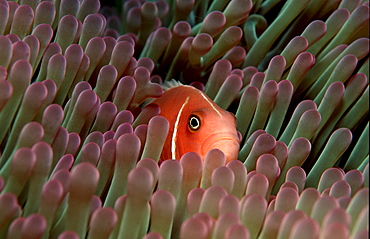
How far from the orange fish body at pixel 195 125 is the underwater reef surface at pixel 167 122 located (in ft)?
0.22

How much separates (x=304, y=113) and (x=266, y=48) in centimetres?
50

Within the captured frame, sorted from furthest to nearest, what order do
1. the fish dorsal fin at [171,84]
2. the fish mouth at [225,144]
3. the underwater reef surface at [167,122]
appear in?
1. the fish dorsal fin at [171,84]
2. the fish mouth at [225,144]
3. the underwater reef surface at [167,122]

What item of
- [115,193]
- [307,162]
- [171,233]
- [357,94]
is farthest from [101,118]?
[357,94]

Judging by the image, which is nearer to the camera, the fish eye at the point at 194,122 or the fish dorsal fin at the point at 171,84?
the fish eye at the point at 194,122

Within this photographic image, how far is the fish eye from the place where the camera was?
53.5 inches

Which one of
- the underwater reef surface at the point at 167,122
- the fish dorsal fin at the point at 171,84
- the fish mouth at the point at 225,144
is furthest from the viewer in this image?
the fish dorsal fin at the point at 171,84

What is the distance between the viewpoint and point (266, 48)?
72.4 inches

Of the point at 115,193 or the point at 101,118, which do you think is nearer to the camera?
the point at 115,193

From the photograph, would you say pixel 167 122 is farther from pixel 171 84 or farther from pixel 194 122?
pixel 171 84

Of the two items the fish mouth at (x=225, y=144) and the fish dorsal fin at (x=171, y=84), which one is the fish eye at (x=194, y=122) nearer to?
the fish mouth at (x=225, y=144)

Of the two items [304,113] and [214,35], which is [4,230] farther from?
[214,35]

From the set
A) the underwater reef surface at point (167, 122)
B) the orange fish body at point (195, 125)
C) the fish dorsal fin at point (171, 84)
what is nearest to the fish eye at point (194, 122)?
the orange fish body at point (195, 125)

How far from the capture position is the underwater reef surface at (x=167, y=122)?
91 cm

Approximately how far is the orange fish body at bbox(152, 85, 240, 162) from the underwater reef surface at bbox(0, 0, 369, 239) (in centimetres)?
7
